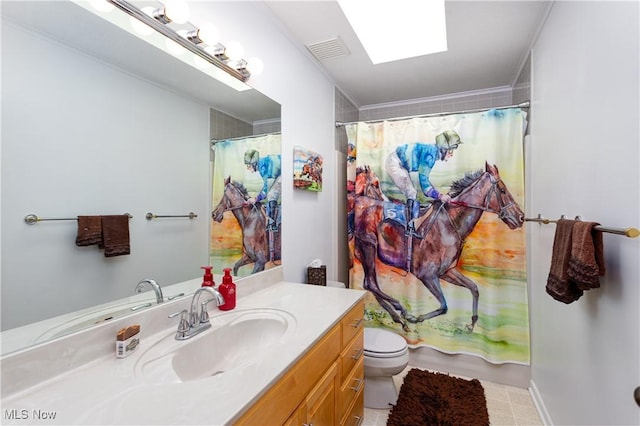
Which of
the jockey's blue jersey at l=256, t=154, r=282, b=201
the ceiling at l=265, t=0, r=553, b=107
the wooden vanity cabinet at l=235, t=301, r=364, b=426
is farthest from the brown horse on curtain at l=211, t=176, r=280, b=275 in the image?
the ceiling at l=265, t=0, r=553, b=107

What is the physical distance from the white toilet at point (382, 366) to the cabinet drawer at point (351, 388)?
0.76 feet

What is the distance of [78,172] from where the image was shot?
0.89 m

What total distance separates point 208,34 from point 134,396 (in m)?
1.35

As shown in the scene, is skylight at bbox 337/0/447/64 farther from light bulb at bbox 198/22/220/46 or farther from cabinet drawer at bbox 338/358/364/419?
cabinet drawer at bbox 338/358/364/419

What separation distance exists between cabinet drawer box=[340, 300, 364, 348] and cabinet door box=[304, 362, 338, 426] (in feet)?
0.46

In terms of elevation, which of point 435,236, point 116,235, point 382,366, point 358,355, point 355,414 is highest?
point 116,235

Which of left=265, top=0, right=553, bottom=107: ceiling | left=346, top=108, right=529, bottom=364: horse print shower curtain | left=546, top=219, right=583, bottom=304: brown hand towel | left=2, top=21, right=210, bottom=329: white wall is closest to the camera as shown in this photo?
left=2, top=21, right=210, bottom=329: white wall

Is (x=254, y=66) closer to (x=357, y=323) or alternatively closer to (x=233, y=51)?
(x=233, y=51)

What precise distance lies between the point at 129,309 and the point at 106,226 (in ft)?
0.99

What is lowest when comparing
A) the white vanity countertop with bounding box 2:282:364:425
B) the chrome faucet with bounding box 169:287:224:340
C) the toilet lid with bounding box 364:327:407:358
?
the toilet lid with bounding box 364:327:407:358

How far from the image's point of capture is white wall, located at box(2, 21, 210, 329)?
754 millimetres

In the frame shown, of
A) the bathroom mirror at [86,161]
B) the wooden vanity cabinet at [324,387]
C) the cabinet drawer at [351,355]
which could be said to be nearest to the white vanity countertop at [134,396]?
the wooden vanity cabinet at [324,387]

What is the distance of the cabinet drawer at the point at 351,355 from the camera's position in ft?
4.37

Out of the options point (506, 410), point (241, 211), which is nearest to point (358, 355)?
point (241, 211)
